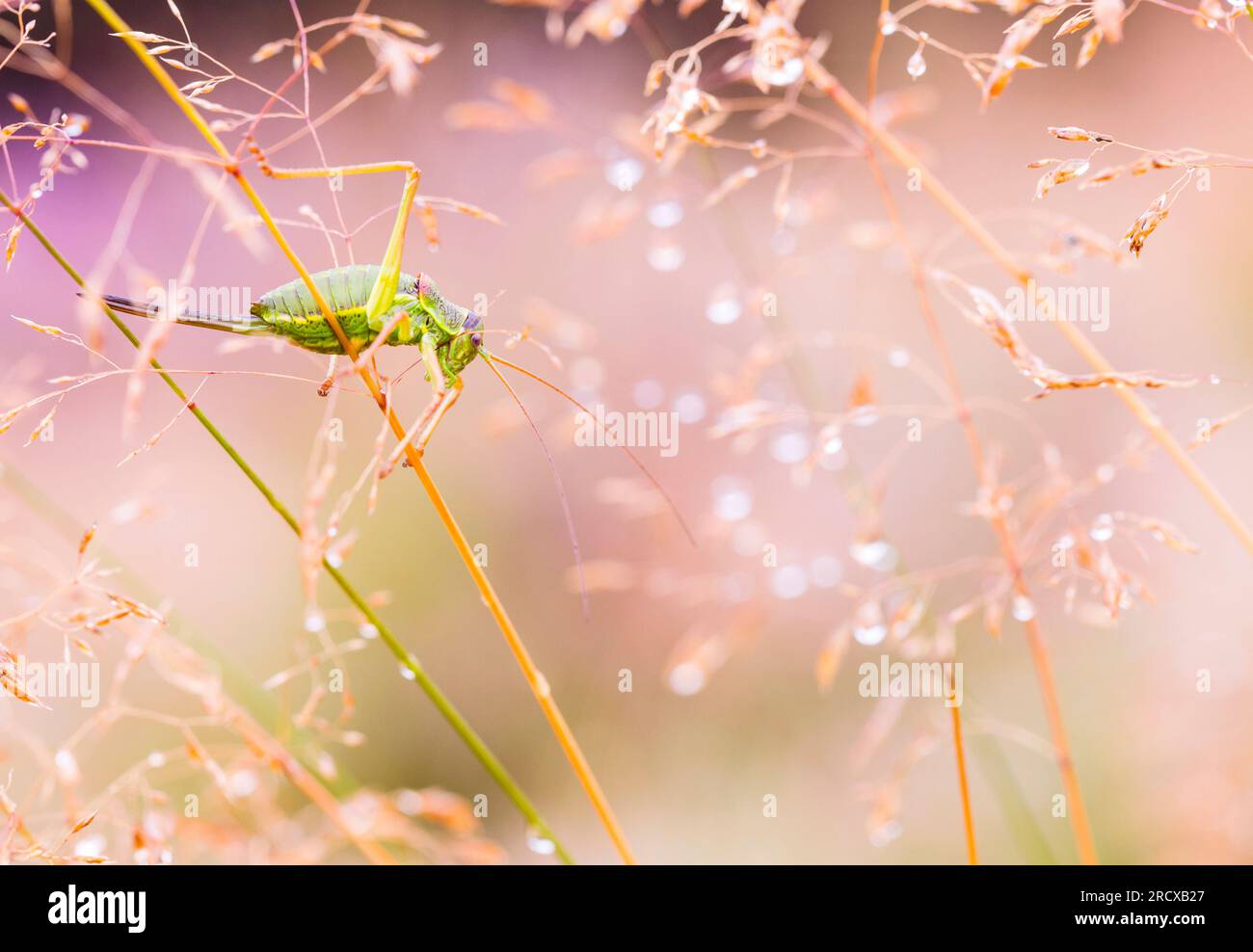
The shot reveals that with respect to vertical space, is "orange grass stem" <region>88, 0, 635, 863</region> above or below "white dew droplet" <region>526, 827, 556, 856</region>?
above

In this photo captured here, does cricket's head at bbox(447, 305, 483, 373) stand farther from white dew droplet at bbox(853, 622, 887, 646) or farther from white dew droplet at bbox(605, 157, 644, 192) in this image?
white dew droplet at bbox(853, 622, 887, 646)

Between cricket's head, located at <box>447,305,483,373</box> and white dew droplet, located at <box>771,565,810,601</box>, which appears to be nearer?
cricket's head, located at <box>447,305,483,373</box>

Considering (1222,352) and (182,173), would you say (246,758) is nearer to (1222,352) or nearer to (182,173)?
(182,173)

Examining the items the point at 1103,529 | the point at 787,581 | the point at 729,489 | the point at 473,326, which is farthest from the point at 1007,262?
the point at 729,489

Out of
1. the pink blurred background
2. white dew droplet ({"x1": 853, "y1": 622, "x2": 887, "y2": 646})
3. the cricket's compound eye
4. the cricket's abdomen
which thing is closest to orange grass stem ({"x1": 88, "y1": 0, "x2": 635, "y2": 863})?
the cricket's abdomen

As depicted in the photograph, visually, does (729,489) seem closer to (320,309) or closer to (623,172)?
(623,172)

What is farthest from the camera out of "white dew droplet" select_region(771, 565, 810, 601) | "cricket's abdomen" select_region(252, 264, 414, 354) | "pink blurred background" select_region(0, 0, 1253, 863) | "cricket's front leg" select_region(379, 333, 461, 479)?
"pink blurred background" select_region(0, 0, 1253, 863)

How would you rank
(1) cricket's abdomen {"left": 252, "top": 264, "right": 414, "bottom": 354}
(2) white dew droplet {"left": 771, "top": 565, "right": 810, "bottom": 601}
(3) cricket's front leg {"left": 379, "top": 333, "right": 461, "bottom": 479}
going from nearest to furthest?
(3) cricket's front leg {"left": 379, "top": 333, "right": 461, "bottom": 479}
(1) cricket's abdomen {"left": 252, "top": 264, "right": 414, "bottom": 354}
(2) white dew droplet {"left": 771, "top": 565, "right": 810, "bottom": 601}
